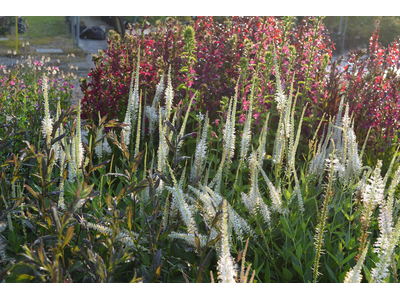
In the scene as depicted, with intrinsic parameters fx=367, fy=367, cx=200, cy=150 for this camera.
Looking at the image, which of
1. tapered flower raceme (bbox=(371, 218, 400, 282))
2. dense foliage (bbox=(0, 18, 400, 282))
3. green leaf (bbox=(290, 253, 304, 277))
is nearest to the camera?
tapered flower raceme (bbox=(371, 218, 400, 282))

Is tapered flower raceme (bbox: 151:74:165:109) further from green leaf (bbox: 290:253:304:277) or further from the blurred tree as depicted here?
the blurred tree

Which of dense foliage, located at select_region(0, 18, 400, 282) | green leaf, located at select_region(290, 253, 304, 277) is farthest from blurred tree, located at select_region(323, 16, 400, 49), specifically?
green leaf, located at select_region(290, 253, 304, 277)

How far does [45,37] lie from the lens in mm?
16641

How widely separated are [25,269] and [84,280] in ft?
0.94

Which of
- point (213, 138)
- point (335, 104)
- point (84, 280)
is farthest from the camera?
point (335, 104)

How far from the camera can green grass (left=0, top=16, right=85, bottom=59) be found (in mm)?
13531

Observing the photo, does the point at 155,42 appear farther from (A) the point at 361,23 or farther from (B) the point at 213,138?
(A) the point at 361,23

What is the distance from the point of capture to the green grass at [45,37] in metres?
13.5

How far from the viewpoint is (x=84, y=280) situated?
166 cm

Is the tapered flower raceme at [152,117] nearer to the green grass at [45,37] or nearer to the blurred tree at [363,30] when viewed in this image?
the green grass at [45,37]

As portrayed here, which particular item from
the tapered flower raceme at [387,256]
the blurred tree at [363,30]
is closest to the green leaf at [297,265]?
the tapered flower raceme at [387,256]

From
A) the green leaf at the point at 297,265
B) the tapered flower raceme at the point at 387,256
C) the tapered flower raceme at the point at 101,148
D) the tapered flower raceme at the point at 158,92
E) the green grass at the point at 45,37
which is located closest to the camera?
the tapered flower raceme at the point at 387,256

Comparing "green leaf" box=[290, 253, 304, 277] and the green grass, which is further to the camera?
the green grass
